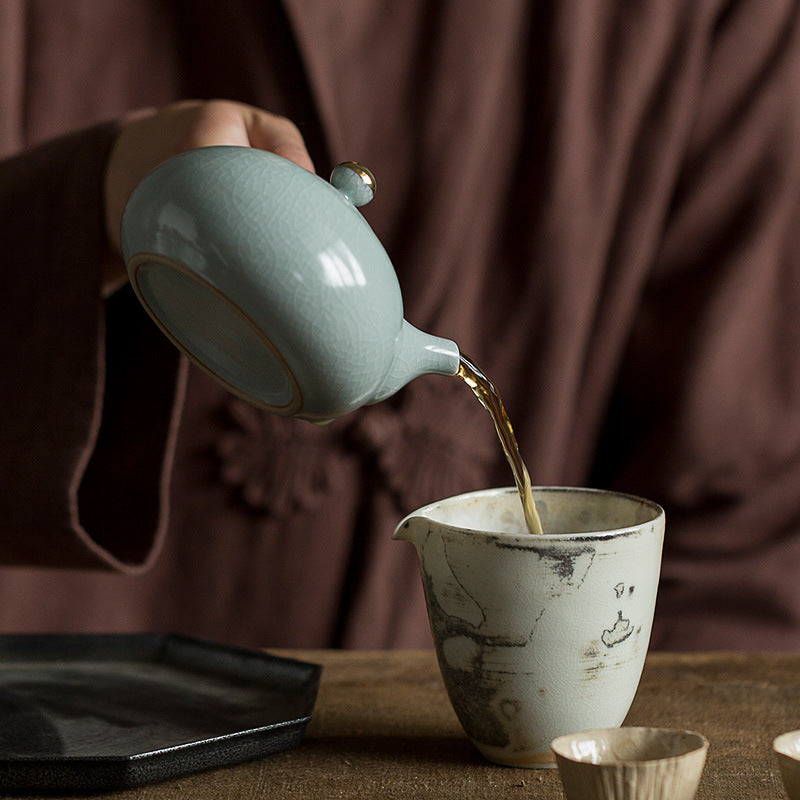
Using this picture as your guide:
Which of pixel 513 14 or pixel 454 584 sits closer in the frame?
pixel 454 584

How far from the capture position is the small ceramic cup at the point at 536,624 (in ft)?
1.41

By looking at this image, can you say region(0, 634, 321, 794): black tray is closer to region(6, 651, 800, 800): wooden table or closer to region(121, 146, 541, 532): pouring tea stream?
region(6, 651, 800, 800): wooden table

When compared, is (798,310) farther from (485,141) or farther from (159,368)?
(159,368)

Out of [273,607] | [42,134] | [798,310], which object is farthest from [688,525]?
[42,134]

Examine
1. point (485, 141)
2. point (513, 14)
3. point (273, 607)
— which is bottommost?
point (273, 607)

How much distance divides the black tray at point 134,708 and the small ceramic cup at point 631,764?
15 cm

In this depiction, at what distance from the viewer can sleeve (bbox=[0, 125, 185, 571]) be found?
663 millimetres

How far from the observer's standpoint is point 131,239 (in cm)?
40

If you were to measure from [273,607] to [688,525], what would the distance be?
442 millimetres

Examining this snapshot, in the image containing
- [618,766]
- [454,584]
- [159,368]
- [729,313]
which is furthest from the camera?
[729,313]

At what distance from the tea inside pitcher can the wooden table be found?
0.13 m

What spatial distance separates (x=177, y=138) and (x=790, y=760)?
517 millimetres

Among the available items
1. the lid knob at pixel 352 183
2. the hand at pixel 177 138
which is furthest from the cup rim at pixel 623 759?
the hand at pixel 177 138

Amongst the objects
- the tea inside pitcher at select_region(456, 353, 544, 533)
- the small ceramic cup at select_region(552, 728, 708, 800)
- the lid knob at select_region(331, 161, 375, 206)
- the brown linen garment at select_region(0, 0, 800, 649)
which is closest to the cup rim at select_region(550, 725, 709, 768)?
the small ceramic cup at select_region(552, 728, 708, 800)
